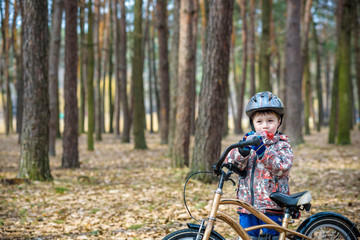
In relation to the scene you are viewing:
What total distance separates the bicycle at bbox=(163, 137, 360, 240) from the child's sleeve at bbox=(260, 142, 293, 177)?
6.8 inches

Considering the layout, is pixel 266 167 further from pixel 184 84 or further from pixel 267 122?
pixel 184 84

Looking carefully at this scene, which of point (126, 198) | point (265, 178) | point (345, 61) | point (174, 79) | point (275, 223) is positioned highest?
point (345, 61)

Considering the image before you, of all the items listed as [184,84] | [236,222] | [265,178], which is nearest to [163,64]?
[184,84]

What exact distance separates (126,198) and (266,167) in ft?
15.6

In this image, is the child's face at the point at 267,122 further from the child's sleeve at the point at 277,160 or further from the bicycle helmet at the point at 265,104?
the child's sleeve at the point at 277,160

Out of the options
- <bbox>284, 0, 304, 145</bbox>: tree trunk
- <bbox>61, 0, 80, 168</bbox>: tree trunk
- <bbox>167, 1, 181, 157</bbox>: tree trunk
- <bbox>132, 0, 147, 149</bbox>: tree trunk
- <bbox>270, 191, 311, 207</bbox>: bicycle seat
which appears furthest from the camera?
<bbox>132, 0, 147, 149</bbox>: tree trunk

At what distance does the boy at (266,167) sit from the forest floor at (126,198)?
2.04 m

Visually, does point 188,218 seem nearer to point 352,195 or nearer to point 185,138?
point 352,195

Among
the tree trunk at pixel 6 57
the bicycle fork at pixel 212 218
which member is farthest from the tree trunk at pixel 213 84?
the bicycle fork at pixel 212 218

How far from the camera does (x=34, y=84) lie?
781 cm

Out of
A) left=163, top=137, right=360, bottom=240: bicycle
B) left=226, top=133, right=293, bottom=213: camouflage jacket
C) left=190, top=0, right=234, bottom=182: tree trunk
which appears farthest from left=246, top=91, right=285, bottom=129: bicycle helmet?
left=190, top=0, right=234, bottom=182: tree trunk

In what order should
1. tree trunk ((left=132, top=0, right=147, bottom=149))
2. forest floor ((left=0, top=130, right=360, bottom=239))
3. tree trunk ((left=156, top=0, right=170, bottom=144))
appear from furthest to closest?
tree trunk ((left=156, top=0, right=170, bottom=144))
tree trunk ((left=132, top=0, right=147, bottom=149))
forest floor ((left=0, top=130, right=360, bottom=239))

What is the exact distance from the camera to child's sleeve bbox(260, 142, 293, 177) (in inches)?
108

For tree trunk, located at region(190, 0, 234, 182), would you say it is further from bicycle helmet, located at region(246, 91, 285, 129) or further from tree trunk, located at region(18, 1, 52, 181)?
bicycle helmet, located at region(246, 91, 285, 129)
